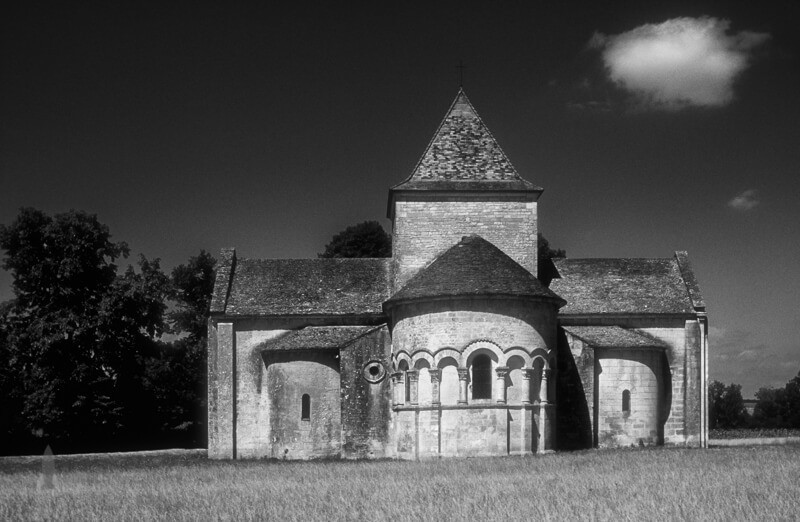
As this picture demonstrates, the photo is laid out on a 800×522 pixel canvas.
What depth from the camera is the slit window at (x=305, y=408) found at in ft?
113

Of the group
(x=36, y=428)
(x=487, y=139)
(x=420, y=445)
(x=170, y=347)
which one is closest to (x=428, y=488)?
(x=420, y=445)

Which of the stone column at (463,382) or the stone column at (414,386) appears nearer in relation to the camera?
the stone column at (463,382)

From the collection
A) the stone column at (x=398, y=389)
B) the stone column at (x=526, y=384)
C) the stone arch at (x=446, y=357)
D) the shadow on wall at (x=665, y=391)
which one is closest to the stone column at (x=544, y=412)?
the stone column at (x=526, y=384)

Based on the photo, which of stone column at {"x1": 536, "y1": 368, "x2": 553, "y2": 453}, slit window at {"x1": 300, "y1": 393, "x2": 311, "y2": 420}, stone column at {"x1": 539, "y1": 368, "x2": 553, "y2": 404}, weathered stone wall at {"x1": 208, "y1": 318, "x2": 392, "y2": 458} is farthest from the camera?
slit window at {"x1": 300, "y1": 393, "x2": 311, "y2": 420}

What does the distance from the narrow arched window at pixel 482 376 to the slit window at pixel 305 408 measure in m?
6.75

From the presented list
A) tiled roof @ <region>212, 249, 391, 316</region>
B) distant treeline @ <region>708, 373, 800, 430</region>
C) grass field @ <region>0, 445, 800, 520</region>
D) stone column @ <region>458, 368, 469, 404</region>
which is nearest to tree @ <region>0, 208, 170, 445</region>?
tiled roof @ <region>212, 249, 391, 316</region>

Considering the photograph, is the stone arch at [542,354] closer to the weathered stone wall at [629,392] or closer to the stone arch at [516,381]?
the stone arch at [516,381]

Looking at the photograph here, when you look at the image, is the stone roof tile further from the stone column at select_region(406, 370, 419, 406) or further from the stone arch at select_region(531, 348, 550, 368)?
the stone arch at select_region(531, 348, 550, 368)

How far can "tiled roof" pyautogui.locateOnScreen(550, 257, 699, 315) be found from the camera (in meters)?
35.9

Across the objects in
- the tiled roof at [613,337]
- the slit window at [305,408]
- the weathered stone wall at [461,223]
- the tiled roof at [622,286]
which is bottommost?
the slit window at [305,408]

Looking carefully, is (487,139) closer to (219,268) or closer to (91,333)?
(219,268)

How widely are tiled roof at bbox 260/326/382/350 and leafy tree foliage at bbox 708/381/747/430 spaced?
69703 mm

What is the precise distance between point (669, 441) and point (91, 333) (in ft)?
83.0

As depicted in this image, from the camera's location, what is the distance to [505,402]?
30.3m
